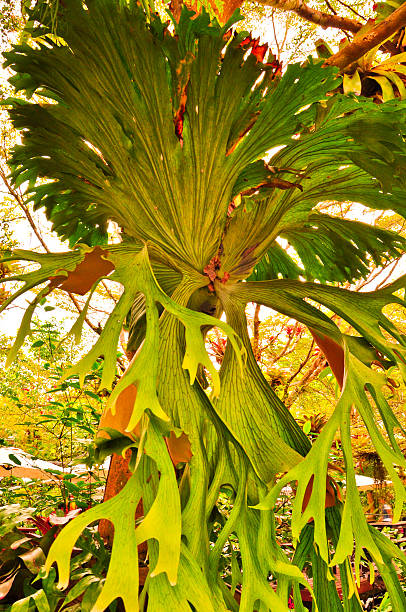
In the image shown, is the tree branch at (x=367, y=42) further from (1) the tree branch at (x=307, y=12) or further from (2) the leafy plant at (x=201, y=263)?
(1) the tree branch at (x=307, y=12)

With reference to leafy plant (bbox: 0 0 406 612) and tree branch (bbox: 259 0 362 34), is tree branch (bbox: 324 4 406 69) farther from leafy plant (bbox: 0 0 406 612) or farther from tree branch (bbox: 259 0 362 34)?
tree branch (bbox: 259 0 362 34)

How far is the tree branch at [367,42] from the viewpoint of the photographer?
85cm

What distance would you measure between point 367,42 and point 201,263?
1.80 feet

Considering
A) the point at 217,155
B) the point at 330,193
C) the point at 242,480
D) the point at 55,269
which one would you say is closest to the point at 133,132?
the point at 217,155

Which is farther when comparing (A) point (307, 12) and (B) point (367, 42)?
(A) point (307, 12)

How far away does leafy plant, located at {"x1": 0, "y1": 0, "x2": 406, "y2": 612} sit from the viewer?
655 mm

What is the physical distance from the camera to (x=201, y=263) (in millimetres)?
847

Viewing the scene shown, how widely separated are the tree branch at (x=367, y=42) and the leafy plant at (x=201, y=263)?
0.16 meters

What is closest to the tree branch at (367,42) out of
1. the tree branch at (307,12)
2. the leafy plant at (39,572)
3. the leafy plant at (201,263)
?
the leafy plant at (201,263)

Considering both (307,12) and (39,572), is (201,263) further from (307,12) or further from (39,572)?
(307,12)

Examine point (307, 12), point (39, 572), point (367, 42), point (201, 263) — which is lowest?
point (39, 572)

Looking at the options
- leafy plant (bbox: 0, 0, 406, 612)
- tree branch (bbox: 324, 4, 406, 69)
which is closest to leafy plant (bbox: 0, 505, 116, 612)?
leafy plant (bbox: 0, 0, 406, 612)

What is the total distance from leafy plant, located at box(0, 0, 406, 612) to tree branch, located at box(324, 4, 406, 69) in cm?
16

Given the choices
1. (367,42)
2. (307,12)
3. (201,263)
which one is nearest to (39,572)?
(201,263)
